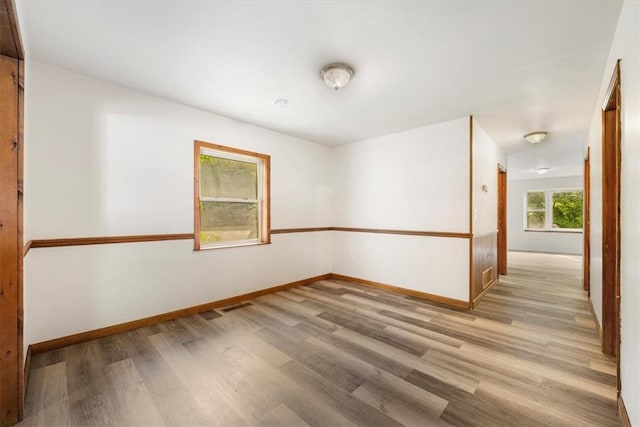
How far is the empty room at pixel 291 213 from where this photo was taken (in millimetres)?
1604

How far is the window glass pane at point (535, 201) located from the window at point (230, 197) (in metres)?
9.04

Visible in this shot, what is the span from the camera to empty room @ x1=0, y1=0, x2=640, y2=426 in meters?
1.60

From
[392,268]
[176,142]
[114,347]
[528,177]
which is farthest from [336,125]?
[528,177]

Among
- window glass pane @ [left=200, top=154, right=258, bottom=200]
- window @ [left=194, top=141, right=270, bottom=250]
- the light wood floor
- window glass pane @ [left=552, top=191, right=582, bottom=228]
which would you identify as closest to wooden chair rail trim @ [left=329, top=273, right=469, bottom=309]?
the light wood floor

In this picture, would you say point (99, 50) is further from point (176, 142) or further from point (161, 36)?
point (176, 142)

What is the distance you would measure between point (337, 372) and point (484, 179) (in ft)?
11.5

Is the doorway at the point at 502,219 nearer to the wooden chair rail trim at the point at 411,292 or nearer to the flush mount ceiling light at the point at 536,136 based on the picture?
the flush mount ceiling light at the point at 536,136

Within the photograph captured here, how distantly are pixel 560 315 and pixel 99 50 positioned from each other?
17.5 ft

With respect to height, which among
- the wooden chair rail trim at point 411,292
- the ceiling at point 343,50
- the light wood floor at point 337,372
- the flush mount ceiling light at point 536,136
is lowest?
the light wood floor at point 337,372

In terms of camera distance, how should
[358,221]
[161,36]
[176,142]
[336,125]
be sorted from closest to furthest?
[161,36], [176,142], [336,125], [358,221]

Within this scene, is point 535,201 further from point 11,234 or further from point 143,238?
point 11,234

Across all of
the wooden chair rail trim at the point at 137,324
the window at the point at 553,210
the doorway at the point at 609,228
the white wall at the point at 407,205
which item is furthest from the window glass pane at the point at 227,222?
the window at the point at 553,210

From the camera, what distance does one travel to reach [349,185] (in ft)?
15.7

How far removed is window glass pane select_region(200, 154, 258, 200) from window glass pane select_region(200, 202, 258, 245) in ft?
0.48
